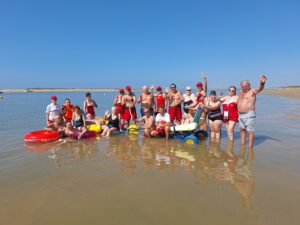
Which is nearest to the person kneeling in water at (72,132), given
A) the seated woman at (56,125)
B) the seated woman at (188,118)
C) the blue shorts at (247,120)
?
the seated woman at (56,125)

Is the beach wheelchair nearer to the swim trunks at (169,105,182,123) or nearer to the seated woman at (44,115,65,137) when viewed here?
the swim trunks at (169,105,182,123)

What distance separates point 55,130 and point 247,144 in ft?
20.2

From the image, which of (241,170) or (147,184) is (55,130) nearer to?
(147,184)

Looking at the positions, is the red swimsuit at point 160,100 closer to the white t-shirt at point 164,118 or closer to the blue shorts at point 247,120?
the white t-shirt at point 164,118

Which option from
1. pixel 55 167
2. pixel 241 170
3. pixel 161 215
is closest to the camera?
pixel 161 215

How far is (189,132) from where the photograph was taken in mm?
7215

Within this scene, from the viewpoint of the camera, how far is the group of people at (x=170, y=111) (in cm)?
634

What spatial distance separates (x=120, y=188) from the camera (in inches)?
149

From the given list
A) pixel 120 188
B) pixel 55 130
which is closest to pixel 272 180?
pixel 120 188

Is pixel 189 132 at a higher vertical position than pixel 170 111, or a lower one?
lower

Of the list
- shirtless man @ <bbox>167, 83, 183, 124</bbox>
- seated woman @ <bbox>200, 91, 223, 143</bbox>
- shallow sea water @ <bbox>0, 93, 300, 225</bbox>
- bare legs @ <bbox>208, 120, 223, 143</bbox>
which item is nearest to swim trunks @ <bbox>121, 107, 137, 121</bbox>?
shirtless man @ <bbox>167, 83, 183, 124</bbox>

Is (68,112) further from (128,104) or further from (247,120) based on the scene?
(247,120)

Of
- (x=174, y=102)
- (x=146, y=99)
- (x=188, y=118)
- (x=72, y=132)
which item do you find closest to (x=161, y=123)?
(x=188, y=118)

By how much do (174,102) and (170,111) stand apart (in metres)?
0.36
